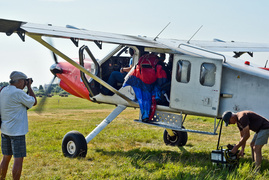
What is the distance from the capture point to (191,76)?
318 inches

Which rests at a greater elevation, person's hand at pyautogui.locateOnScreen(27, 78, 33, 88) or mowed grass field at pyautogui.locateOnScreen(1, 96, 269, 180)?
person's hand at pyautogui.locateOnScreen(27, 78, 33, 88)

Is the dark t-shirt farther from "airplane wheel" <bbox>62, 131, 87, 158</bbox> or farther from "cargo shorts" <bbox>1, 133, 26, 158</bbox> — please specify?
"cargo shorts" <bbox>1, 133, 26, 158</bbox>

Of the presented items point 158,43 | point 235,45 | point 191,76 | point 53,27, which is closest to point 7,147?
point 53,27

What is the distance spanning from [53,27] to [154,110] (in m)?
3.49

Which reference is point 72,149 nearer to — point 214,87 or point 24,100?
point 24,100

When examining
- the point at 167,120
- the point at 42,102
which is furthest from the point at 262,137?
the point at 42,102

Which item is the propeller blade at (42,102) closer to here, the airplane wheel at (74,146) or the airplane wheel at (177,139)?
the airplane wheel at (74,146)

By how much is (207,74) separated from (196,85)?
377 mm

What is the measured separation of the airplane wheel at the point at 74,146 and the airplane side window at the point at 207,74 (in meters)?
3.47

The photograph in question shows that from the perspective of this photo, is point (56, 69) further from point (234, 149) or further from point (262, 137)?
point (262, 137)

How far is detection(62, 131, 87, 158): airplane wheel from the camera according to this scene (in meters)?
8.62

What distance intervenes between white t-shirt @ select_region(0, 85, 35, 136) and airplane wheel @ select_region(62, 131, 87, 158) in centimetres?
290

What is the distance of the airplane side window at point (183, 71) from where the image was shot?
8148 millimetres

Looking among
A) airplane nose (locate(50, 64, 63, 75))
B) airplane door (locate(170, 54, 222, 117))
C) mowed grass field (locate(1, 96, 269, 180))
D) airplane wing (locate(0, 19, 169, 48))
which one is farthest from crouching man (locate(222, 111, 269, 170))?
airplane nose (locate(50, 64, 63, 75))
